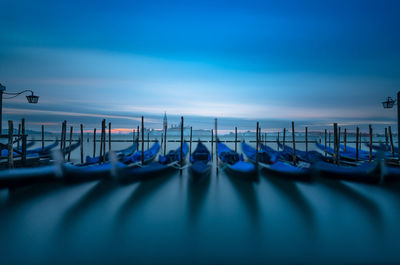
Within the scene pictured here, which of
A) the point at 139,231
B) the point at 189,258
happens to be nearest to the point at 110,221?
the point at 139,231

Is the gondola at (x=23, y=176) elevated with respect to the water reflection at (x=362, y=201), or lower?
elevated

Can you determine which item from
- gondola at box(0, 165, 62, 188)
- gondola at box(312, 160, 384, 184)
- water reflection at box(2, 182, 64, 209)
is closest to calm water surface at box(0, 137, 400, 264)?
water reflection at box(2, 182, 64, 209)

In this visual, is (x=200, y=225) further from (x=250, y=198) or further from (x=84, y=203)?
(x=84, y=203)

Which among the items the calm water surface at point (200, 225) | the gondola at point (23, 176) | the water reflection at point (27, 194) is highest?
the gondola at point (23, 176)

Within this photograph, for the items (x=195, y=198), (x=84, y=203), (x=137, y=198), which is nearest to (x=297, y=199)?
(x=195, y=198)

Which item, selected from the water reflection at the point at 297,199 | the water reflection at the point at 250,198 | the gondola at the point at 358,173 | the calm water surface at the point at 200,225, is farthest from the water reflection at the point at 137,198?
the gondola at the point at 358,173

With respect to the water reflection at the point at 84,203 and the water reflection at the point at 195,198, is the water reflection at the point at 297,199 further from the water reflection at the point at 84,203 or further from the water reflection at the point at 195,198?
the water reflection at the point at 84,203

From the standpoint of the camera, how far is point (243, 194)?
206 inches

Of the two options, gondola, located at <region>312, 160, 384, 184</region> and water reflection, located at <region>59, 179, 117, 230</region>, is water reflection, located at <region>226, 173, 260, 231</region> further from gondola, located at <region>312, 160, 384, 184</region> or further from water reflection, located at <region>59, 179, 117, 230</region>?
water reflection, located at <region>59, 179, 117, 230</region>

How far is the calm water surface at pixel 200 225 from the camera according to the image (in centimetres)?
275

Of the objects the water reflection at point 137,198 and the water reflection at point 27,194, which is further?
the water reflection at point 27,194

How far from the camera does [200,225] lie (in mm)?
3586

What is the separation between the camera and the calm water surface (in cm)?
275

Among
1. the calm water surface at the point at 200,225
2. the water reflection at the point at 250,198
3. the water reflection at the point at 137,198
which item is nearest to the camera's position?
the calm water surface at the point at 200,225
